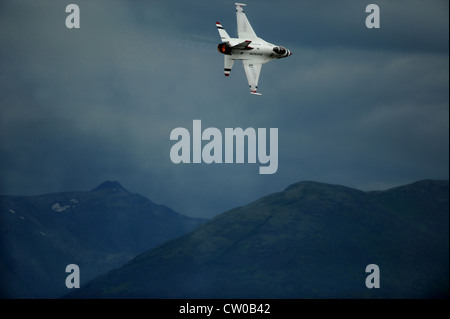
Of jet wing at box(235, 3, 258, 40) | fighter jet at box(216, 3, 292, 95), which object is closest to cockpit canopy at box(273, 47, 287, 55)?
fighter jet at box(216, 3, 292, 95)

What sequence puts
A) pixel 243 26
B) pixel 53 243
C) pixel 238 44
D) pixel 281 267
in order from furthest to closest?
1. pixel 281 267
2. pixel 53 243
3. pixel 243 26
4. pixel 238 44

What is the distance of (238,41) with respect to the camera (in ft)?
175

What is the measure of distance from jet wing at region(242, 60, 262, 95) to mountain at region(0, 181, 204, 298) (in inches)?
4452

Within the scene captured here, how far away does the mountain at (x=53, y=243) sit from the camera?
514 ft

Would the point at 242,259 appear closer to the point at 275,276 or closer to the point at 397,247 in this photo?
the point at 275,276

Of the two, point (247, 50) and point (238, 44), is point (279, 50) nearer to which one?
point (247, 50)

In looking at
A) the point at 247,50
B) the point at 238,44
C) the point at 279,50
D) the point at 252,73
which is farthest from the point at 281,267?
the point at 238,44

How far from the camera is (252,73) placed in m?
54.6

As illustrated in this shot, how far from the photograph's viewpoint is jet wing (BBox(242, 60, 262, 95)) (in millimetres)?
54500

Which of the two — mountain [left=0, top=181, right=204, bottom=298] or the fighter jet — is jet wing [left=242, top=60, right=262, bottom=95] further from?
mountain [left=0, top=181, right=204, bottom=298]

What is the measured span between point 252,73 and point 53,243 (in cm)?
13149

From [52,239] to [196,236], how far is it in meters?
49.8
